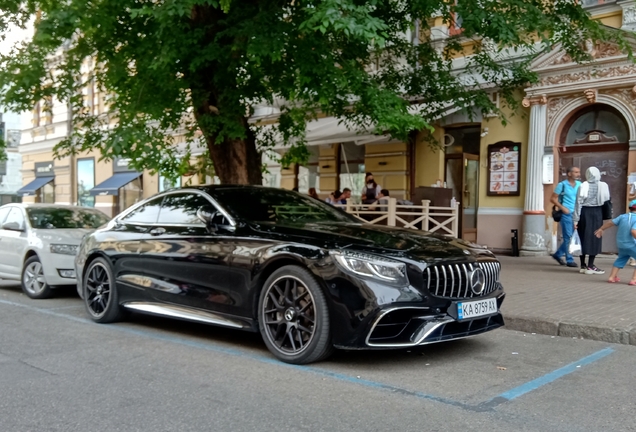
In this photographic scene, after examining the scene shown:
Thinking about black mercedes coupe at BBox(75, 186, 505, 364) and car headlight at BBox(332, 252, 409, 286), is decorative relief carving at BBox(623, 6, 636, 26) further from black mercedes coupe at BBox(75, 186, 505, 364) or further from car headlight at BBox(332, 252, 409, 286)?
car headlight at BBox(332, 252, 409, 286)

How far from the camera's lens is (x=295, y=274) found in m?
5.11

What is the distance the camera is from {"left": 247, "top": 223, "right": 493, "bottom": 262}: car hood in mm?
5004

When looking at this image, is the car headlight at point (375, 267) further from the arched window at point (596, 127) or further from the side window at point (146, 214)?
the arched window at point (596, 127)

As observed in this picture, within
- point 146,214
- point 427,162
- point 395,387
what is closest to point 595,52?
point 427,162

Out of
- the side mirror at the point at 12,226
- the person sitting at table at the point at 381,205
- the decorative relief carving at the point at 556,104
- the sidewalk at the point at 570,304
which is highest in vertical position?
the decorative relief carving at the point at 556,104

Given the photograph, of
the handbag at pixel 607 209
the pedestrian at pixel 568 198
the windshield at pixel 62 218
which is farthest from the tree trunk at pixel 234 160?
the handbag at pixel 607 209

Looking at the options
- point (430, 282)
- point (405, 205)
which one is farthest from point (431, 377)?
point (405, 205)

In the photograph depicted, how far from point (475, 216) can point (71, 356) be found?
1134 cm

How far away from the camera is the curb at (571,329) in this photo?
608cm

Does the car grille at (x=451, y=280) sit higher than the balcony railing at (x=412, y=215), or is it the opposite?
the balcony railing at (x=412, y=215)

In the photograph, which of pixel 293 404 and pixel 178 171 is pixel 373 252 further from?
pixel 178 171

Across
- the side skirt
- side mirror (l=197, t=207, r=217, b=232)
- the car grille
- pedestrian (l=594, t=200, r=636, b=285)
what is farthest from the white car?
pedestrian (l=594, t=200, r=636, b=285)

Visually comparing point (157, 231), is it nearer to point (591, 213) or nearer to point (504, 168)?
point (591, 213)

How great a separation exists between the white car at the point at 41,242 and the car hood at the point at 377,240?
4.57 m
